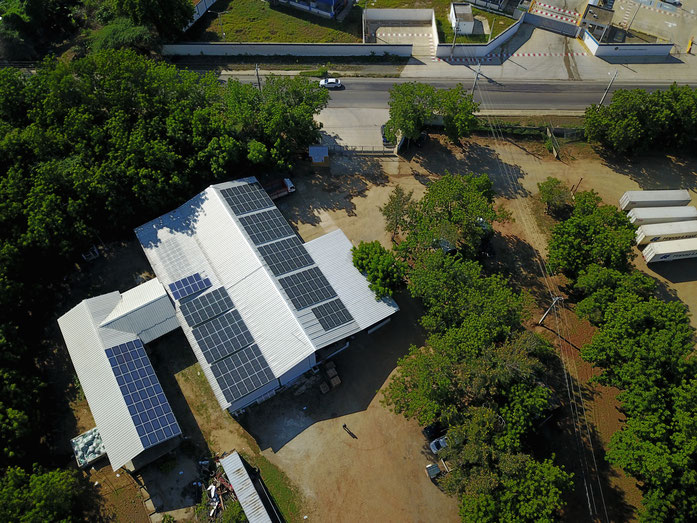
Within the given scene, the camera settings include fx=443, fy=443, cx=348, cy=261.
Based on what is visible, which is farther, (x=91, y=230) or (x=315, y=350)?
(x=91, y=230)

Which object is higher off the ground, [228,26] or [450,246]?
[228,26]

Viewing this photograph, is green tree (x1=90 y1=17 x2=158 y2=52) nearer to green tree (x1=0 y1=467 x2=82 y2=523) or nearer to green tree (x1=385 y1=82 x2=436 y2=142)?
green tree (x1=385 y1=82 x2=436 y2=142)

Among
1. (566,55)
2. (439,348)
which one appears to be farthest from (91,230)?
(566,55)

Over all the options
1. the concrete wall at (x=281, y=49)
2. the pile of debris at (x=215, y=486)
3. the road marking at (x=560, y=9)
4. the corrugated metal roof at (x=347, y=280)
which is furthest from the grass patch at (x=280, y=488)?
the road marking at (x=560, y=9)

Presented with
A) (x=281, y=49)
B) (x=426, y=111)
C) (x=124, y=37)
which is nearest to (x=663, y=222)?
(x=426, y=111)

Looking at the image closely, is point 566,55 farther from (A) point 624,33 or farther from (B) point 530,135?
(B) point 530,135

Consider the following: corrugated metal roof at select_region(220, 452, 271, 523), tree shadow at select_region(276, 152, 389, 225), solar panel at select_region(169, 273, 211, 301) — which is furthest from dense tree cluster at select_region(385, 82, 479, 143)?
corrugated metal roof at select_region(220, 452, 271, 523)
